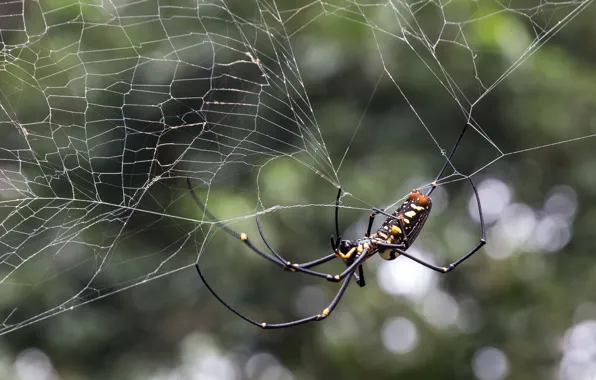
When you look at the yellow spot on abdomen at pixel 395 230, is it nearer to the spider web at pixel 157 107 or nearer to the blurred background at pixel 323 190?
the spider web at pixel 157 107

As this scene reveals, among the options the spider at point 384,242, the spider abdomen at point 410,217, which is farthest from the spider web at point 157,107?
the spider abdomen at point 410,217

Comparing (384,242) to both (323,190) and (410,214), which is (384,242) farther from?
(323,190)

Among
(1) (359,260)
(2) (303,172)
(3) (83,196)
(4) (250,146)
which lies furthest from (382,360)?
(3) (83,196)

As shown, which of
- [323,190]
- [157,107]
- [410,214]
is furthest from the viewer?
[323,190]

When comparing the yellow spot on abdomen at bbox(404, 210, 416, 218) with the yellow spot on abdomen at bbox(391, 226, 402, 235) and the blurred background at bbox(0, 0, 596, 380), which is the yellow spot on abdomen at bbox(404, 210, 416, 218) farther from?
the blurred background at bbox(0, 0, 596, 380)

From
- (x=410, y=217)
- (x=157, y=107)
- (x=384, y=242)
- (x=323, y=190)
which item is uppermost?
(x=410, y=217)

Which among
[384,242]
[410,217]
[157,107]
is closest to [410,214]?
[410,217]
